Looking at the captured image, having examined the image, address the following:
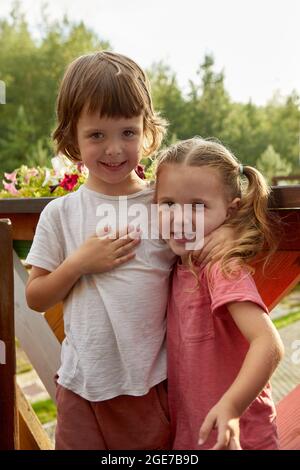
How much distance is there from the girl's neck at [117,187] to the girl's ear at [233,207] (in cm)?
→ 27

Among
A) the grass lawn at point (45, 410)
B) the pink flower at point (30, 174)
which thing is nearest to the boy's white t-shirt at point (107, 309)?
the pink flower at point (30, 174)

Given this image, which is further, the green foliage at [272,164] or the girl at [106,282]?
the green foliage at [272,164]

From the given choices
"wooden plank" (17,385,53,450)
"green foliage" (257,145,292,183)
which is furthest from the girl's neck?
"green foliage" (257,145,292,183)

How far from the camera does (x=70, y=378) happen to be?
156cm

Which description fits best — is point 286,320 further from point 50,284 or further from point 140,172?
point 50,284

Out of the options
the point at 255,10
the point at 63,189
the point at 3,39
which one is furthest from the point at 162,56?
the point at 63,189

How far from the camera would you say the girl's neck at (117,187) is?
5.40ft

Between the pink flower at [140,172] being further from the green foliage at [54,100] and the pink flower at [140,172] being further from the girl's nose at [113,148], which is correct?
the green foliage at [54,100]

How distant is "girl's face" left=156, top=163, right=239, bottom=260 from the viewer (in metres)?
1.51

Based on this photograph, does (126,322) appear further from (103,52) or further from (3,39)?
(3,39)

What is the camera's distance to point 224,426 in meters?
1.16

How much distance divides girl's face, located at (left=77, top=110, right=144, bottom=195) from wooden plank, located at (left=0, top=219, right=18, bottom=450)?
0.90ft

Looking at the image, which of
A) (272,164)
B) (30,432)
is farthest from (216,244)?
(272,164)

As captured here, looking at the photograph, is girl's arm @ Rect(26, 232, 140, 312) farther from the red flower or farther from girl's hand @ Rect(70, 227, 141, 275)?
the red flower
